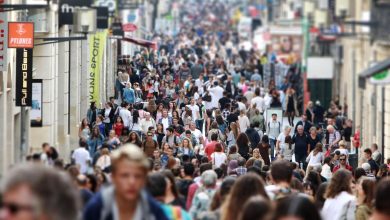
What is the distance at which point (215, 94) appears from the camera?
1563 inches

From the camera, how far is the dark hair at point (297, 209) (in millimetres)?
10109

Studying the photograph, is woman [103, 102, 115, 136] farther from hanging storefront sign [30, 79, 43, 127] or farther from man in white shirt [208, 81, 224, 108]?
man in white shirt [208, 81, 224, 108]

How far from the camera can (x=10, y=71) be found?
99.6 feet

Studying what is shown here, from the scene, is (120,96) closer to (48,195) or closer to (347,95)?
(48,195)

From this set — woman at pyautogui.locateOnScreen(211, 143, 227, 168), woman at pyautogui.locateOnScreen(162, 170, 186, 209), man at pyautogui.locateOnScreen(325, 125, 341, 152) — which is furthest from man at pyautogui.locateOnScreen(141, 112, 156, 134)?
woman at pyautogui.locateOnScreen(162, 170, 186, 209)

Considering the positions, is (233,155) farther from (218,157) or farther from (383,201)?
(383,201)

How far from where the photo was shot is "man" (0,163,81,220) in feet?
30.3

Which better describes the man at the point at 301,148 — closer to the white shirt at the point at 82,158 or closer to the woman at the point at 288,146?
the woman at the point at 288,146

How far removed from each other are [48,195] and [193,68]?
34.3 meters

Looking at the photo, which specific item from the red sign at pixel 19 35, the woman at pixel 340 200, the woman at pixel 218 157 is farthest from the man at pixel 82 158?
the red sign at pixel 19 35

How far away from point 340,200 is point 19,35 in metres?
12.4

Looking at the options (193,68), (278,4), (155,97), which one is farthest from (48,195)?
(278,4)

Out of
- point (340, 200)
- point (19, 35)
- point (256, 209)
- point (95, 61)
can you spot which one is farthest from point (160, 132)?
point (256, 209)

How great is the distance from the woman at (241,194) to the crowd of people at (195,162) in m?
0.01
